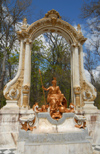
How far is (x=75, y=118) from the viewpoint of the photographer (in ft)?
16.8

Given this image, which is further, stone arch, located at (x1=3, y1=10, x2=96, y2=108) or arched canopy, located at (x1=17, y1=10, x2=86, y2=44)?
arched canopy, located at (x1=17, y1=10, x2=86, y2=44)

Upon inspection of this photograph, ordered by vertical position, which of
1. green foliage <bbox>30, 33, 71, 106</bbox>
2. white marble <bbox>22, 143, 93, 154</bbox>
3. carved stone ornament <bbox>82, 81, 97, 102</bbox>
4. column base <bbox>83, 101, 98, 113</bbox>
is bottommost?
white marble <bbox>22, 143, 93, 154</bbox>

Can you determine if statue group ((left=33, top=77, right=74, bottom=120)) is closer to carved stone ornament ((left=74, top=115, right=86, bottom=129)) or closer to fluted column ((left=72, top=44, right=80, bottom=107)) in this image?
carved stone ornament ((left=74, top=115, right=86, bottom=129))

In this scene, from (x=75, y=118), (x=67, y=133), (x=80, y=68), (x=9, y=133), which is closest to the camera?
(x=67, y=133)

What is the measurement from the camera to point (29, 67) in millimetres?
7066

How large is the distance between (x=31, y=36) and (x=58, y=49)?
307 inches

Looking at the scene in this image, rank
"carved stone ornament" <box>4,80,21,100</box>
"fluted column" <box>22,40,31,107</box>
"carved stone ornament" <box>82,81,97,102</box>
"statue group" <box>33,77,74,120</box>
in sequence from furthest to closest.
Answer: "carved stone ornament" <box>82,81,97,102</box>
"fluted column" <box>22,40,31,107</box>
"carved stone ornament" <box>4,80,21,100</box>
"statue group" <box>33,77,74,120</box>

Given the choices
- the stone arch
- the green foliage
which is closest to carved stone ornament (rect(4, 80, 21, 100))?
the stone arch

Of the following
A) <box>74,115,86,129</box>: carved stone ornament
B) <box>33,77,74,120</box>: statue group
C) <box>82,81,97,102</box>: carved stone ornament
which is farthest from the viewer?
<box>82,81,97,102</box>: carved stone ornament

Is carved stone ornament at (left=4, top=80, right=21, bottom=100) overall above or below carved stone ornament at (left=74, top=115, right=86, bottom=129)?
above

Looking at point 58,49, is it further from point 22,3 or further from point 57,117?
point 57,117

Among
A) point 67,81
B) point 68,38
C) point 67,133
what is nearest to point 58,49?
point 67,81

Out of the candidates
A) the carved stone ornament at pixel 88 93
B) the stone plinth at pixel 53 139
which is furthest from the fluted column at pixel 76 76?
the stone plinth at pixel 53 139

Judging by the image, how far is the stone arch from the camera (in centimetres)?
659
